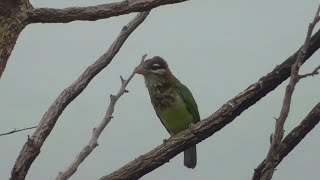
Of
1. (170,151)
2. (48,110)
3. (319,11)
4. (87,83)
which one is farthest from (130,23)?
(319,11)

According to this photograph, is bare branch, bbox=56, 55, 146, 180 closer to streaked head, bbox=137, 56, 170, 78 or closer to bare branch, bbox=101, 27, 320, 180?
bare branch, bbox=101, 27, 320, 180

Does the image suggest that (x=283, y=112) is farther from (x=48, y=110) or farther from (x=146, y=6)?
(x=48, y=110)

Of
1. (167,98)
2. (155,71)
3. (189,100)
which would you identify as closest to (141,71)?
(155,71)

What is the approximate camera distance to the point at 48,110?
3664 mm

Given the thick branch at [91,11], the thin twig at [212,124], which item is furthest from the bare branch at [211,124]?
the thick branch at [91,11]

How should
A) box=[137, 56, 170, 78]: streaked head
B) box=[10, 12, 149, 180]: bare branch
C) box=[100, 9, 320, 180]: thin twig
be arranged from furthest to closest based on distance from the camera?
1. box=[137, 56, 170, 78]: streaked head
2. box=[10, 12, 149, 180]: bare branch
3. box=[100, 9, 320, 180]: thin twig

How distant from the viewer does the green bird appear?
6785mm

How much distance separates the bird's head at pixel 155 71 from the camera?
6.68m

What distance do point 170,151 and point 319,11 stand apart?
66.4 inches

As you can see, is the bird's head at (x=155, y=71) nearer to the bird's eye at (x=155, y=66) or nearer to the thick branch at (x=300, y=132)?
the bird's eye at (x=155, y=66)

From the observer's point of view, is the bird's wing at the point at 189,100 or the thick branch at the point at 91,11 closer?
the thick branch at the point at 91,11

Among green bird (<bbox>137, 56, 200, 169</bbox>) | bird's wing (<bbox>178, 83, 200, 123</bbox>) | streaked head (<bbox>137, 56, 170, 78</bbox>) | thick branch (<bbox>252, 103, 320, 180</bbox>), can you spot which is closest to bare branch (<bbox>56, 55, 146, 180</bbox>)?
thick branch (<bbox>252, 103, 320, 180</bbox>)

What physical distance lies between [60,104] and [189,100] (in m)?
3.43

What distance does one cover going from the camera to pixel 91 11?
10.1 feet
